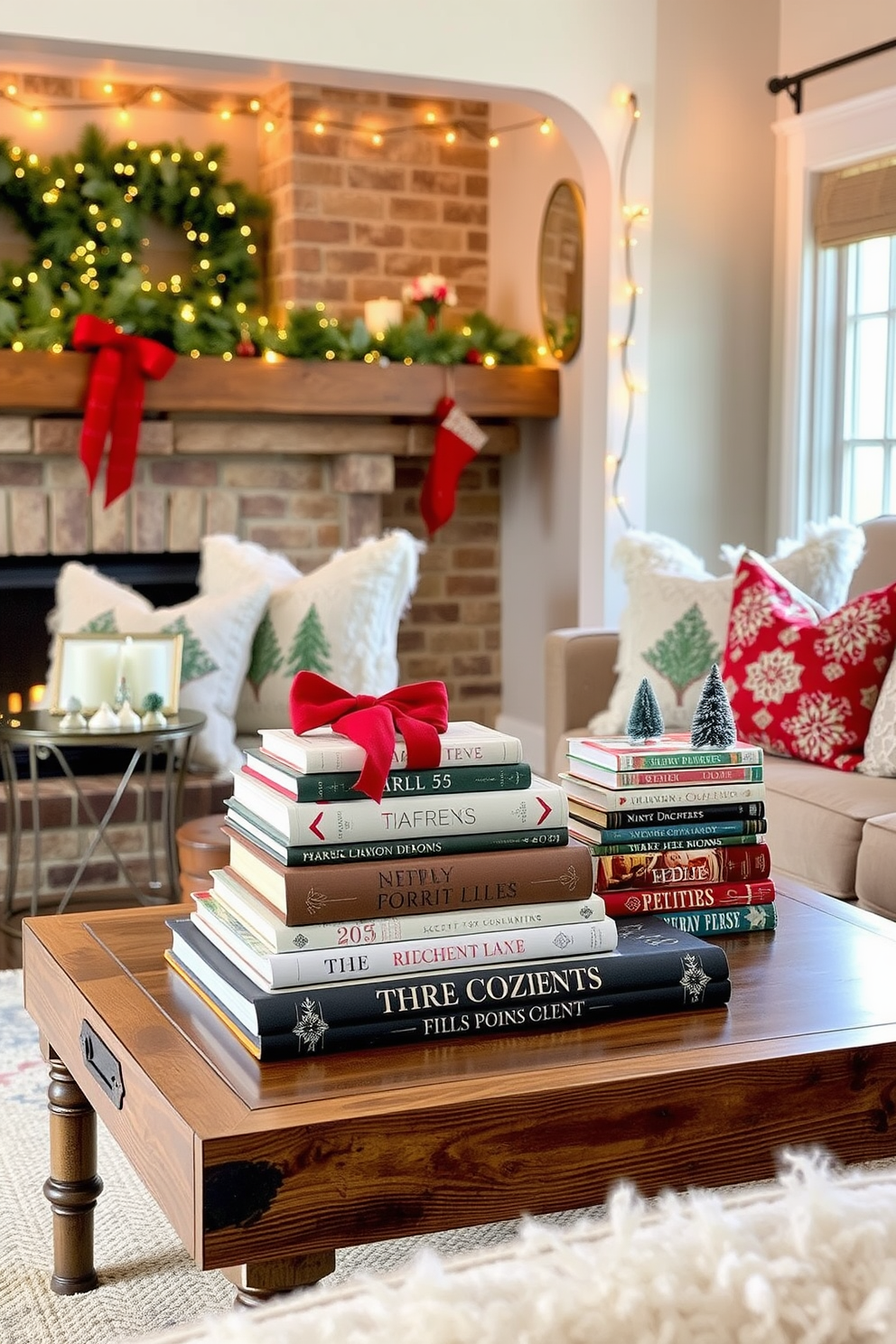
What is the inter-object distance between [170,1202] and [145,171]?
459cm

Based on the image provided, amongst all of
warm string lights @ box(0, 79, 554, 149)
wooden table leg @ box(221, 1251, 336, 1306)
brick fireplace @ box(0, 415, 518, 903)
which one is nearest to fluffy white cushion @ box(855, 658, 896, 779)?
wooden table leg @ box(221, 1251, 336, 1306)

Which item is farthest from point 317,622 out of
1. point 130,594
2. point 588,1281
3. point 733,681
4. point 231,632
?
point 588,1281

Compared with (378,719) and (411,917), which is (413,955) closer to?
(411,917)

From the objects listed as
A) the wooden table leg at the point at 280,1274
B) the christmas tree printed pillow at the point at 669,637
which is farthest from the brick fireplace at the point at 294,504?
the wooden table leg at the point at 280,1274

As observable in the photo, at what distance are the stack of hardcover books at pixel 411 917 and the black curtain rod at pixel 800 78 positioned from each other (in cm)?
344

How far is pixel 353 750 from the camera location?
4.55ft

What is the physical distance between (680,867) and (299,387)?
11.0ft

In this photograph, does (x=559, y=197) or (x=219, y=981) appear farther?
(x=559, y=197)

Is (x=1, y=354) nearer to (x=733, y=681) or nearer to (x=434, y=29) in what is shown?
(x=434, y=29)

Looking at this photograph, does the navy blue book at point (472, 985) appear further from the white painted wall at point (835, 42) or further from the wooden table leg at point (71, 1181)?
the white painted wall at point (835, 42)

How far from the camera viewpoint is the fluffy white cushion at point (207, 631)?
3.70m

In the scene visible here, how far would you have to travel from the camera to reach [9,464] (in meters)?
4.72

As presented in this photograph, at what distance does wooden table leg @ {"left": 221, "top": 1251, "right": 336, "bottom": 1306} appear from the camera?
1.16 metres

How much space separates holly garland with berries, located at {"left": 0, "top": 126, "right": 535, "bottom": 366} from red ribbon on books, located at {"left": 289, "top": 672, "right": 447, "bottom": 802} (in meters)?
3.35
